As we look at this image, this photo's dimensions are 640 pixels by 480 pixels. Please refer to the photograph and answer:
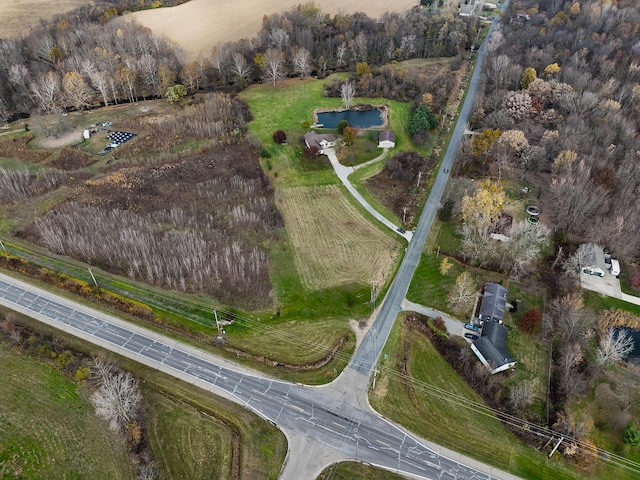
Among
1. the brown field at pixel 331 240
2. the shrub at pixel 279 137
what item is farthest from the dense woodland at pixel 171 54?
the brown field at pixel 331 240

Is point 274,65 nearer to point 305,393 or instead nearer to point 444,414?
point 305,393

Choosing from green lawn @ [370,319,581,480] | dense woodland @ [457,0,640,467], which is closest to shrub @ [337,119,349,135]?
dense woodland @ [457,0,640,467]

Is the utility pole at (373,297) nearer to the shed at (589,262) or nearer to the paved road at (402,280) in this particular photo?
the paved road at (402,280)

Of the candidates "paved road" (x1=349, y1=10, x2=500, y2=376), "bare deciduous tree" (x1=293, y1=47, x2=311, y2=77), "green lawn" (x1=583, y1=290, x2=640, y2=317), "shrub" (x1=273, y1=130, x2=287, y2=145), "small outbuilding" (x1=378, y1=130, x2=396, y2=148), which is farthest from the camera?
"bare deciduous tree" (x1=293, y1=47, x2=311, y2=77)

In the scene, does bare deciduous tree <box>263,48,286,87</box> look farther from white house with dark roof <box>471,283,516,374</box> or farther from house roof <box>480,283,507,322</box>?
white house with dark roof <box>471,283,516,374</box>

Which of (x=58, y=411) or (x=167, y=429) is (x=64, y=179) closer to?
(x=58, y=411)

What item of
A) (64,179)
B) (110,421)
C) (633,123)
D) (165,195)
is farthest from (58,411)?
(633,123)

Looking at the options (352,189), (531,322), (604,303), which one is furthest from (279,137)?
(604,303)
